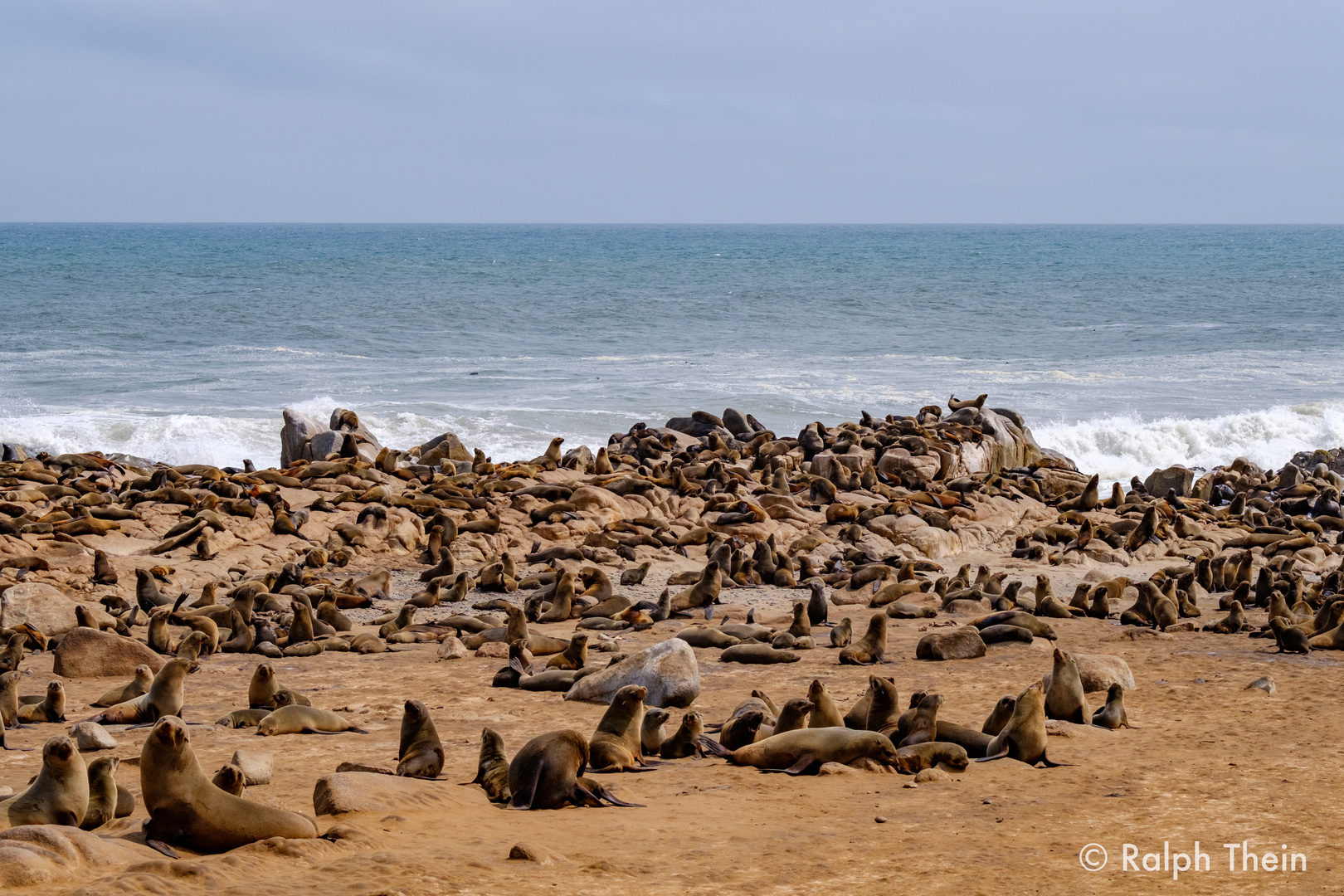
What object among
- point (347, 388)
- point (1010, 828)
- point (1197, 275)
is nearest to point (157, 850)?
point (1010, 828)

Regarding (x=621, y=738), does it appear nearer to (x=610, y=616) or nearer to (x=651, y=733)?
(x=651, y=733)

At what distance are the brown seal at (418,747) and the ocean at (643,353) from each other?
16111mm

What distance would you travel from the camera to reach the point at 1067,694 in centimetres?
755

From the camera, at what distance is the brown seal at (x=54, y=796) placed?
473cm

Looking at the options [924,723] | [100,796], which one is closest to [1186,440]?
[924,723]

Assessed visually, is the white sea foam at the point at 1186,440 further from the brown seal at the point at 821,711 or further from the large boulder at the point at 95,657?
the large boulder at the point at 95,657

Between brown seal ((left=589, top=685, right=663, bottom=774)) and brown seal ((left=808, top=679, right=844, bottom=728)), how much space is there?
3.31 ft

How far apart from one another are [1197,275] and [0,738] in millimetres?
76748

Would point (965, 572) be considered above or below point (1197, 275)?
below

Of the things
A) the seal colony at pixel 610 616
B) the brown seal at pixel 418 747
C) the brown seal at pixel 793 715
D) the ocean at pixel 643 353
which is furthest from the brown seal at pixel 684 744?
the ocean at pixel 643 353

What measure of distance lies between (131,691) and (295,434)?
12430 millimetres

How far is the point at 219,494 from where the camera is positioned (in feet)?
47.4

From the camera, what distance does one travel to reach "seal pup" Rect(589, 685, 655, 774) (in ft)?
20.9

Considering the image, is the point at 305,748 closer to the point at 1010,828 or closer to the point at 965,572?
the point at 1010,828
